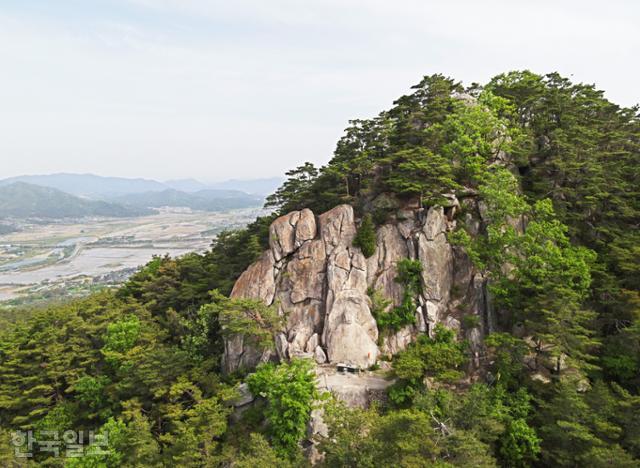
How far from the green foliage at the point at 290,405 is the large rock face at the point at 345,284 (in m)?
3.63

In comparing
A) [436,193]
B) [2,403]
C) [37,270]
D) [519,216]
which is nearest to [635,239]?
[519,216]

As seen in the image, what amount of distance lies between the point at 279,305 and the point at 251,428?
7944mm

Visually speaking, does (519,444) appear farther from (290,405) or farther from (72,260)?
(72,260)

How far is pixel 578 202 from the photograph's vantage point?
80.0 ft

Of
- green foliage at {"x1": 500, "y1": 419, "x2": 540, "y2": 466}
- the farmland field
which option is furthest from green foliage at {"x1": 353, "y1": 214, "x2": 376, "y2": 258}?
the farmland field

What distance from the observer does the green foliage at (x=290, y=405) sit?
17.6 m

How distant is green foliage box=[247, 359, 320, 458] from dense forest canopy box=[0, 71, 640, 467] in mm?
103

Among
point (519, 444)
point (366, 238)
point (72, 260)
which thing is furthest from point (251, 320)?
point (72, 260)

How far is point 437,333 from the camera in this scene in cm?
2228

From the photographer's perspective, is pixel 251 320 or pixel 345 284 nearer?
pixel 251 320

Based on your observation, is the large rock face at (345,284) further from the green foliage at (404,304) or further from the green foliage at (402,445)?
the green foliage at (402,445)

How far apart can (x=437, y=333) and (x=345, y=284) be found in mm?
6844

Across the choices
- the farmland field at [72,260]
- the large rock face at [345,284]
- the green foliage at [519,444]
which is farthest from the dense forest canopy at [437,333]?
the farmland field at [72,260]

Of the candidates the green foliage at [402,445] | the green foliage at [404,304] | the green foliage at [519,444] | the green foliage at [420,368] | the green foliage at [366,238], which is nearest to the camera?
the green foliage at [402,445]
